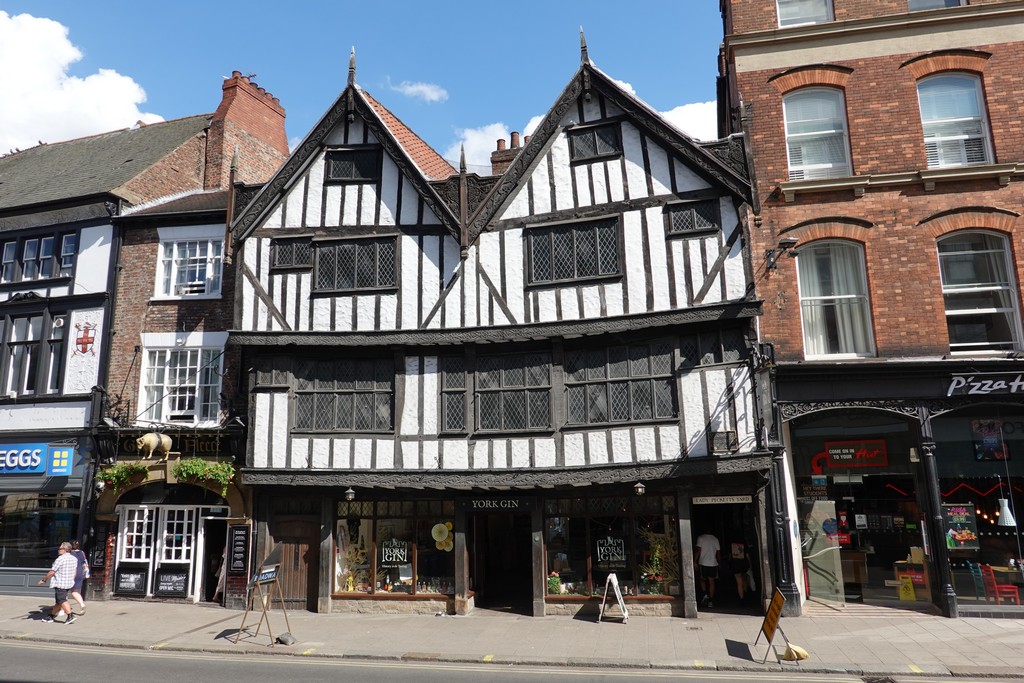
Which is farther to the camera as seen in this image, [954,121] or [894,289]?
[954,121]

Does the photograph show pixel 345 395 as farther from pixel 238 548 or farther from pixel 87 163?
pixel 87 163

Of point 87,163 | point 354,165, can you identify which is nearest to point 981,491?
point 354,165

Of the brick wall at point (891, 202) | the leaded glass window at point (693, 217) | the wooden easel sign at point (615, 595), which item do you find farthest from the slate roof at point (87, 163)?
the brick wall at point (891, 202)

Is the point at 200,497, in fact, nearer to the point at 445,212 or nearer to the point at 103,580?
the point at 103,580

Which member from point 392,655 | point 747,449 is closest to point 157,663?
point 392,655

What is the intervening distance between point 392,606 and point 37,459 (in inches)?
384

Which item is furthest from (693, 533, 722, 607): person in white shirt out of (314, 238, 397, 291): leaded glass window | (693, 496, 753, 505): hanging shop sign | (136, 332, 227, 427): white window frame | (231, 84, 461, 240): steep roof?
(136, 332, 227, 427): white window frame

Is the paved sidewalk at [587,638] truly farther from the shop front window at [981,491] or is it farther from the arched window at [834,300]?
the arched window at [834,300]

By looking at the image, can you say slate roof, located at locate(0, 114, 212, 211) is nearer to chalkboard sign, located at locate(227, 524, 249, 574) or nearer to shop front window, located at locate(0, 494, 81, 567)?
shop front window, located at locate(0, 494, 81, 567)

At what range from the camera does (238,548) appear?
14.8m

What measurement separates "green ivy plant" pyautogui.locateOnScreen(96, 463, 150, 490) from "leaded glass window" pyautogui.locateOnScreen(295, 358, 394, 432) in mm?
3857

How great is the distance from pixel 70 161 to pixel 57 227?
4.93m

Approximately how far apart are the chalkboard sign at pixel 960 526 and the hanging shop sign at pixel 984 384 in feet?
7.16

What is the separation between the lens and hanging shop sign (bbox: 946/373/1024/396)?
494 inches
